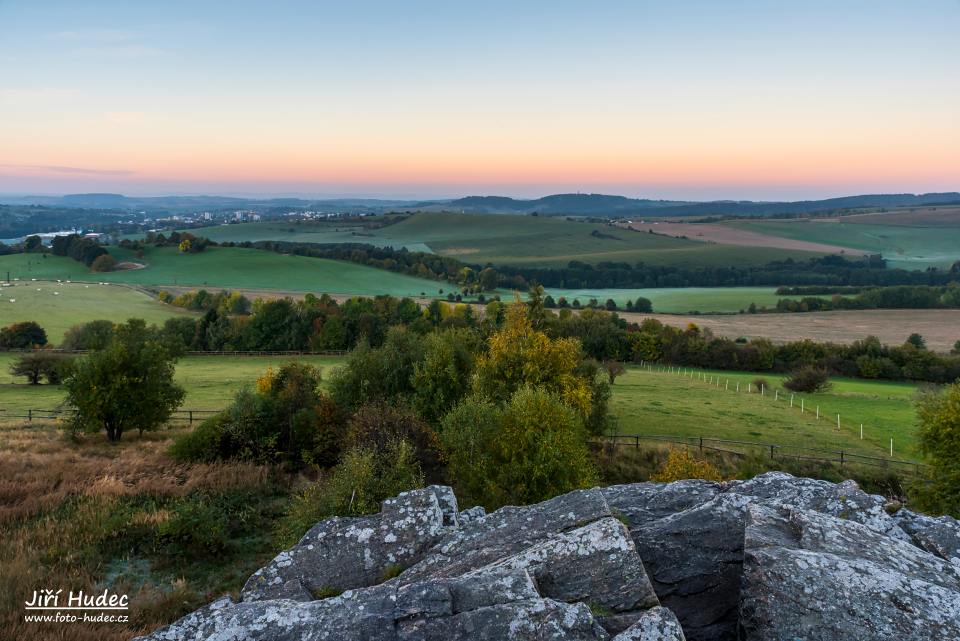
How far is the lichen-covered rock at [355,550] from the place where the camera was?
8.86m

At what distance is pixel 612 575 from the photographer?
7473 millimetres

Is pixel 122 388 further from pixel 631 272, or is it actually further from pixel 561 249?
pixel 561 249

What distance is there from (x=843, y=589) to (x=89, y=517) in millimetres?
22807

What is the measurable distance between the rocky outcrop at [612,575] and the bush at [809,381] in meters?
52.3

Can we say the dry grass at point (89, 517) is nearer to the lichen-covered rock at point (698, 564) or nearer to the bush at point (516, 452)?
the bush at point (516, 452)

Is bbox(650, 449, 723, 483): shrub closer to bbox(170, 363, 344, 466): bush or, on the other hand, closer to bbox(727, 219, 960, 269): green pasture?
bbox(170, 363, 344, 466): bush

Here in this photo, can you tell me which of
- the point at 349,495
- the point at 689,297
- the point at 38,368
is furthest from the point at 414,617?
the point at 689,297

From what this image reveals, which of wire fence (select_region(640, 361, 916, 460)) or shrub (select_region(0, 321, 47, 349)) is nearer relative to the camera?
wire fence (select_region(640, 361, 916, 460))

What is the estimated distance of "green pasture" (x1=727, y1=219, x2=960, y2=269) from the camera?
15188 centimetres

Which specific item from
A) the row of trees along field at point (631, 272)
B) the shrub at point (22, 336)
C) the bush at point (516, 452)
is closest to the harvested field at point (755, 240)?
the row of trees along field at point (631, 272)

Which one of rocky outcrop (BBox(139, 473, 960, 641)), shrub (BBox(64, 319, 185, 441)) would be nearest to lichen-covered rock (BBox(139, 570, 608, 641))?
rocky outcrop (BBox(139, 473, 960, 641))

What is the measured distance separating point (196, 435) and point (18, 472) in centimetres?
778

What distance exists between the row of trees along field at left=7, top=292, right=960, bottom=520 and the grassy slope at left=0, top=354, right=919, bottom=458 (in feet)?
28.4

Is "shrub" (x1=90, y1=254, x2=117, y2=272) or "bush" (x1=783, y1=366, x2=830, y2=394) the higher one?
"shrub" (x1=90, y1=254, x2=117, y2=272)
